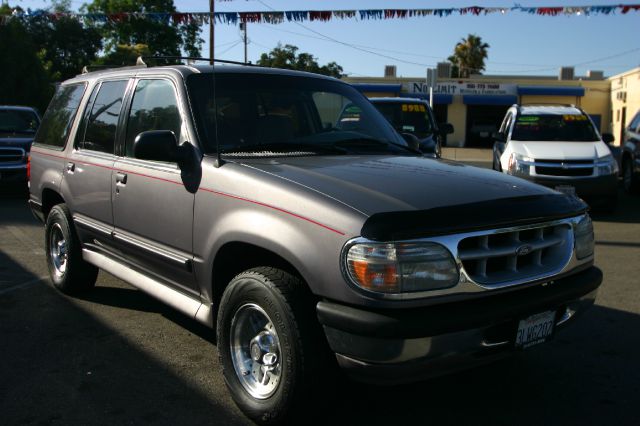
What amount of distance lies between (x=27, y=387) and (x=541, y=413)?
9.59ft

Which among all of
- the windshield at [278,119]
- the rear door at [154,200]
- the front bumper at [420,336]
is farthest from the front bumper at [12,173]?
the front bumper at [420,336]

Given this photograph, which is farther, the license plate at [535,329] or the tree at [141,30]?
the tree at [141,30]

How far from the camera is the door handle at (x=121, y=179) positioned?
4332mm

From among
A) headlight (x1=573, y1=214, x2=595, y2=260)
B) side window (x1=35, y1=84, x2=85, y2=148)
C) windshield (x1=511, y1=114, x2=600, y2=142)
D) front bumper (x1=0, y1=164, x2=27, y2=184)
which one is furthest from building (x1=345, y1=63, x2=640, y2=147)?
headlight (x1=573, y1=214, x2=595, y2=260)

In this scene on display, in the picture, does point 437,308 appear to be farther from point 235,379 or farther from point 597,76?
point 597,76

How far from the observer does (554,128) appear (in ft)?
37.4

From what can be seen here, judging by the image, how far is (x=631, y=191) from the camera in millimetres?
13117

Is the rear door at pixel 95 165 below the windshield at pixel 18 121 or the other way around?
below

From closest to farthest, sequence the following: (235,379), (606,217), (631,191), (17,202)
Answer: (235,379) < (606,217) < (17,202) < (631,191)

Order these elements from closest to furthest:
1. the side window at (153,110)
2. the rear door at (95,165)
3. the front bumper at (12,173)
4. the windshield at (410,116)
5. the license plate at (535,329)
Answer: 1. the license plate at (535,329)
2. the side window at (153,110)
3. the rear door at (95,165)
4. the front bumper at (12,173)
5. the windshield at (410,116)

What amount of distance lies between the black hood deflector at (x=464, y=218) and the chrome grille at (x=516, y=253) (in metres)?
0.06

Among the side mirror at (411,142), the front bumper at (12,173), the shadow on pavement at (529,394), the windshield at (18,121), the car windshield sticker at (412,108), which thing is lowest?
the shadow on pavement at (529,394)

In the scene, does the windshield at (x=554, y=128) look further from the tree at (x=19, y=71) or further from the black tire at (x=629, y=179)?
the tree at (x=19, y=71)

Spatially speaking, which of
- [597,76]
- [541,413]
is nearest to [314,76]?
[541,413]
